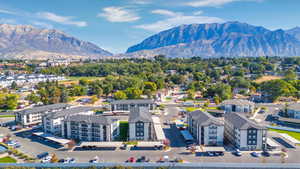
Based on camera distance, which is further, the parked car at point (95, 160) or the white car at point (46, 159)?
the white car at point (46, 159)

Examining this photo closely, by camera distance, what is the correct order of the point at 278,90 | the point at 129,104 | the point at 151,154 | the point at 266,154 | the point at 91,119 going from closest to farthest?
the point at 266,154 → the point at 151,154 → the point at 91,119 → the point at 129,104 → the point at 278,90

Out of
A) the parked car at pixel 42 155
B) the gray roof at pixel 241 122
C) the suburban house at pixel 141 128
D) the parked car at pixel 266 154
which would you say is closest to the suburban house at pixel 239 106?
the gray roof at pixel 241 122

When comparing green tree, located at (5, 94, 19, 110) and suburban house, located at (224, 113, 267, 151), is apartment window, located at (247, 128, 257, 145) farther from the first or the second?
green tree, located at (5, 94, 19, 110)

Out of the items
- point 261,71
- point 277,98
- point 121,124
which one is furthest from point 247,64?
point 121,124

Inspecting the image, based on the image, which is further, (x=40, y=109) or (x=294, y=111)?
(x=294, y=111)

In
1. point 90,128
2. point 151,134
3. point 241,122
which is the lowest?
point 151,134

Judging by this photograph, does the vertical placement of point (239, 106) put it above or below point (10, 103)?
above

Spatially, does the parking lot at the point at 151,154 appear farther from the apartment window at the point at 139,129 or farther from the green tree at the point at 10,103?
the green tree at the point at 10,103

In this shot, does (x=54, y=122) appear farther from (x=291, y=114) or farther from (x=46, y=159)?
(x=291, y=114)

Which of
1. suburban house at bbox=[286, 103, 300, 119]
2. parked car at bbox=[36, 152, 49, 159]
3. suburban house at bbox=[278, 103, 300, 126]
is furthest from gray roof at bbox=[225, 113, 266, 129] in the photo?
parked car at bbox=[36, 152, 49, 159]

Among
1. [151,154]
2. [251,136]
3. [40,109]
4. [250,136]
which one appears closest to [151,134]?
[151,154]
